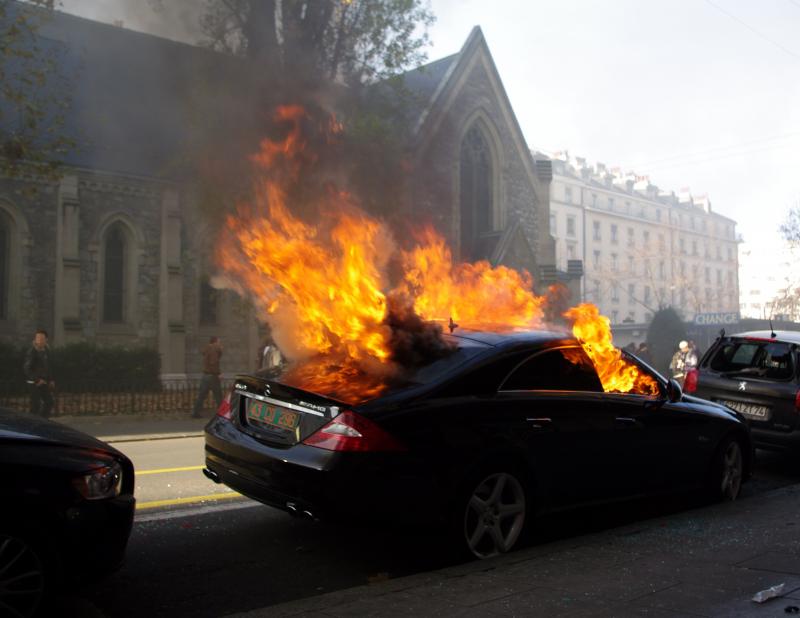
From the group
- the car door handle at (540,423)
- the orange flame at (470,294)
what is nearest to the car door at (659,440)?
the car door handle at (540,423)

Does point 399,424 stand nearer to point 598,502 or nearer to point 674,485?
point 598,502

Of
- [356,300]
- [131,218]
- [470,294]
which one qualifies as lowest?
[356,300]

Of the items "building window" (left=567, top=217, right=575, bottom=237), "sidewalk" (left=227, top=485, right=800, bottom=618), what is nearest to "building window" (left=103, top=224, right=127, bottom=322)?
"sidewalk" (left=227, top=485, right=800, bottom=618)

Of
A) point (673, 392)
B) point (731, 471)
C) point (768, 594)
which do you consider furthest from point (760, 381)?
point (768, 594)

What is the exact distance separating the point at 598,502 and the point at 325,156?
8.50 metres

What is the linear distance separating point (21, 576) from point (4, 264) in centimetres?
2487

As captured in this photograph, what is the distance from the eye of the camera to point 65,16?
24109 mm

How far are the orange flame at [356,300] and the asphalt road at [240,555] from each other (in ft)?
3.85

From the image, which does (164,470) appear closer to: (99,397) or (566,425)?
(566,425)

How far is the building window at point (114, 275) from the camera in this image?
2733 centimetres

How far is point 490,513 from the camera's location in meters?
5.09

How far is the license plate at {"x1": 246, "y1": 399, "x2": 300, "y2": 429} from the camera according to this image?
488cm

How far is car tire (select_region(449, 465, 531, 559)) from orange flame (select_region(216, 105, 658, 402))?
90 cm

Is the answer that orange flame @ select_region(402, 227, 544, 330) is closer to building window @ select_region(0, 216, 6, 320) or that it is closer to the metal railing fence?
the metal railing fence
